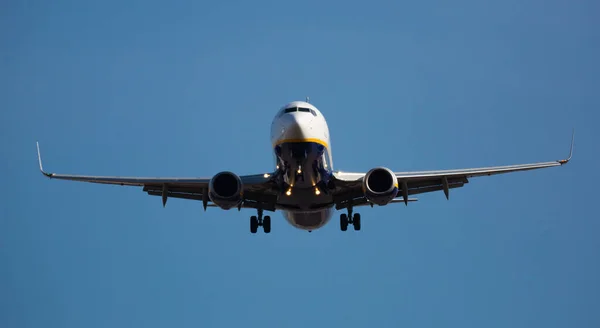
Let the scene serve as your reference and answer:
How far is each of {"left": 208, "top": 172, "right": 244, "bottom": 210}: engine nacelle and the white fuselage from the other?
202 cm

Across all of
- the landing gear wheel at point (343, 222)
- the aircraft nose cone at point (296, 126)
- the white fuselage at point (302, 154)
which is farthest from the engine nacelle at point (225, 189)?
the landing gear wheel at point (343, 222)

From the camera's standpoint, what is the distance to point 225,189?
35.0m

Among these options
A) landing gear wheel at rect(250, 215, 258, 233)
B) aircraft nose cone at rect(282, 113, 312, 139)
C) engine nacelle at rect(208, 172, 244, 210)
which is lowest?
landing gear wheel at rect(250, 215, 258, 233)

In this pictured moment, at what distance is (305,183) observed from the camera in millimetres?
36219

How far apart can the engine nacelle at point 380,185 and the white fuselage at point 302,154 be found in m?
2.04

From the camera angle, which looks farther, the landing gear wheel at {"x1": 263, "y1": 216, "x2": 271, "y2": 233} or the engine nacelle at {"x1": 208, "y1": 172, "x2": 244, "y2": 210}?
the landing gear wheel at {"x1": 263, "y1": 216, "x2": 271, "y2": 233}

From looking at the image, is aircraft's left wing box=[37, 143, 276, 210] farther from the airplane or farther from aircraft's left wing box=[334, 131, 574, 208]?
aircraft's left wing box=[334, 131, 574, 208]

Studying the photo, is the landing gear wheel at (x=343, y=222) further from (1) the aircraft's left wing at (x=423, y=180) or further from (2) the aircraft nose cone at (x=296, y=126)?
(2) the aircraft nose cone at (x=296, y=126)

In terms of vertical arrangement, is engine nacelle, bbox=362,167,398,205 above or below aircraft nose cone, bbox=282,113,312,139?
below

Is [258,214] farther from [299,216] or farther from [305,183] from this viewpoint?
[305,183]

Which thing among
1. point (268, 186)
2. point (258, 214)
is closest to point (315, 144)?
point (268, 186)

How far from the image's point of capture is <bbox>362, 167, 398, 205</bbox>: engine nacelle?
34938 mm

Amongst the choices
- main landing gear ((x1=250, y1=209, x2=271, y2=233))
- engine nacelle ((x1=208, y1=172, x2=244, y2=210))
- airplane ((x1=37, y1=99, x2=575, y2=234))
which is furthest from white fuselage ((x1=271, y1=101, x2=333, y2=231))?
main landing gear ((x1=250, y1=209, x2=271, y2=233))

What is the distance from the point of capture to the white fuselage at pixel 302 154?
1368 inches
